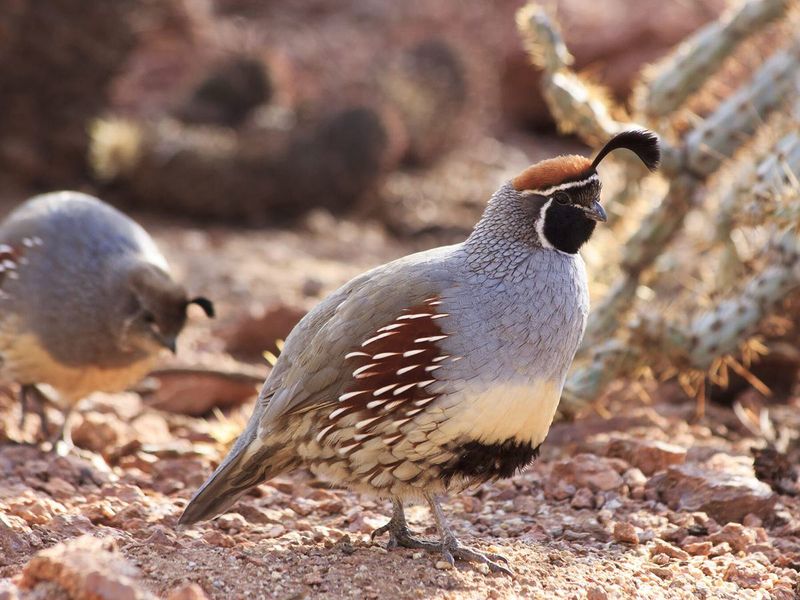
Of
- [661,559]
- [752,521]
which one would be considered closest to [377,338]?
[661,559]

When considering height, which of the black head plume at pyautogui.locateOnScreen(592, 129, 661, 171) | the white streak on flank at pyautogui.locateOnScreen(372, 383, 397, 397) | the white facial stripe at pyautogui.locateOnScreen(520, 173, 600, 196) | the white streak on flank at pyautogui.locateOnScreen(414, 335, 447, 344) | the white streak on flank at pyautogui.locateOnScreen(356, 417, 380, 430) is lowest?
the white streak on flank at pyautogui.locateOnScreen(356, 417, 380, 430)

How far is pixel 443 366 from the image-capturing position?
13.7 feet

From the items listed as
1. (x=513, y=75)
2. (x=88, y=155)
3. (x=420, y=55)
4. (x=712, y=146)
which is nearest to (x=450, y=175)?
(x=420, y=55)

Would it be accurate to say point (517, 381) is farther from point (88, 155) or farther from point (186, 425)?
point (88, 155)

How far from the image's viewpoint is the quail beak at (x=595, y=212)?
4.46 metres

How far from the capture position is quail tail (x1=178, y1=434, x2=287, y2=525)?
4508 mm

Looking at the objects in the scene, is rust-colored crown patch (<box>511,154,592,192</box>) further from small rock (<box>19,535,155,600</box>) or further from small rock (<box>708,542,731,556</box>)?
small rock (<box>19,535,155,600</box>)

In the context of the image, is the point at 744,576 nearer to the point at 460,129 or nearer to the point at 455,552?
the point at 455,552

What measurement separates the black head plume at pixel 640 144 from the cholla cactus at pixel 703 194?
0.87 meters

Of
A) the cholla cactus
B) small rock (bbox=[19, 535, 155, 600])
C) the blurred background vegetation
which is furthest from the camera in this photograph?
the blurred background vegetation

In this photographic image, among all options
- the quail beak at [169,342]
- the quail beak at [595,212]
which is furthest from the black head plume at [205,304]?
the quail beak at [595,212]

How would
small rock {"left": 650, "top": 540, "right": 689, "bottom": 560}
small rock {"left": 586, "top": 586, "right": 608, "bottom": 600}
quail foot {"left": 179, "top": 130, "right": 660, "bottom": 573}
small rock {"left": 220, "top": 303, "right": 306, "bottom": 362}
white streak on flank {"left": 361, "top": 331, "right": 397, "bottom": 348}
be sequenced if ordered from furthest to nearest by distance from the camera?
small rock {"left": 220, "top": 303, "right": 306, "bottom": 362}, small rock {"left": 650, "top": 540, "right": 689, "bottom": 560}, white streak on flank {"left": 361, "top": 331, "right": 397, "bottom": 348}, quail foot {"left": 179, "top": 130, "right": 660, "bottom": 573}, small rock {"left": 586, "top": 586, "right": 608, "bottom": 600}

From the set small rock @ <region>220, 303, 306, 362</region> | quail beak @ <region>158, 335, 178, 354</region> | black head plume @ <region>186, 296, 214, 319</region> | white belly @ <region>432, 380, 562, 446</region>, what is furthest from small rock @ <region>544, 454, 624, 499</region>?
small rock @ <region>220, 303, 306, 362</region>

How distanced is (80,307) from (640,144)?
9.48 feet
